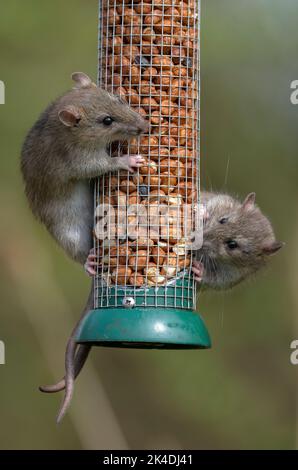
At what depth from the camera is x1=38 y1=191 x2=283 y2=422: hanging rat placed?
28.0 ft

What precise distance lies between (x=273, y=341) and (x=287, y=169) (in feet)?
6.13

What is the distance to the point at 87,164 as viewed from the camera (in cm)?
795

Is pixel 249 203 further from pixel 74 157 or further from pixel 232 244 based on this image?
pixel 74 157

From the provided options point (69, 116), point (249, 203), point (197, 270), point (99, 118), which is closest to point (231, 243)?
point (249, 203)

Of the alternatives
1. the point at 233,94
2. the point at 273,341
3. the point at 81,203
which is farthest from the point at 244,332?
the point at 81,203

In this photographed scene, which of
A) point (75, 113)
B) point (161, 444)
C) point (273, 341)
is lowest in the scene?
point (161, 444)

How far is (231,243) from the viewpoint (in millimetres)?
8703

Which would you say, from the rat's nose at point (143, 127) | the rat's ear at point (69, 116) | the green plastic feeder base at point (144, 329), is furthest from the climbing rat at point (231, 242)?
the rat's ear at point (69, 116)

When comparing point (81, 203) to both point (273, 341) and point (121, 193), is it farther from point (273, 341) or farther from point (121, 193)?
point (273, 341)

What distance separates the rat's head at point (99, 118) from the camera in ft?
25.6

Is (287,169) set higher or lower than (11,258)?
higher

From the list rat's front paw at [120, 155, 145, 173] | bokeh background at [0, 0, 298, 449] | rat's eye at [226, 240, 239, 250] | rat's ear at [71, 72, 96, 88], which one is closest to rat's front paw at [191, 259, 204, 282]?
rat's eye at [226, 240, 239, 250]

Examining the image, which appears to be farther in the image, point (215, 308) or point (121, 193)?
point (215, 308)

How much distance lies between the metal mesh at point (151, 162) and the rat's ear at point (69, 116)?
0.29 m
